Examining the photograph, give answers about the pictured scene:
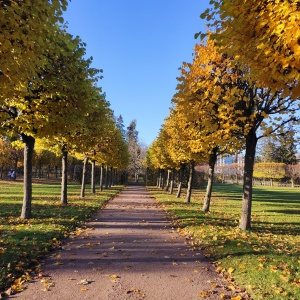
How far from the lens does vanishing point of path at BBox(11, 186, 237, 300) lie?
14.6ft

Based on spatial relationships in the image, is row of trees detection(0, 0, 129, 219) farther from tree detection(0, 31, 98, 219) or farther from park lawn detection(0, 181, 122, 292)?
park lawn detection(0, 181, 122, 292)

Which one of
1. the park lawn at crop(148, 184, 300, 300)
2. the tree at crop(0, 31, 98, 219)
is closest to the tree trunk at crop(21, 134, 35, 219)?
the tree at crop(0, 31, 98, 219)

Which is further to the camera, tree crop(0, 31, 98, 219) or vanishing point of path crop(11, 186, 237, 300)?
tree crop(0, 31, 98, 219)

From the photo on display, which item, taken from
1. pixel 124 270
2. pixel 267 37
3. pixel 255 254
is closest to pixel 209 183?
pixel 255 254

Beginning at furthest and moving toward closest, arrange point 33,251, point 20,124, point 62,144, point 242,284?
1. point 62,144
2. point 20,124
3. point 33,251
4. point 242,284

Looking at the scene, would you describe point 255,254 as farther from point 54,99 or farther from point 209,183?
point 209,183

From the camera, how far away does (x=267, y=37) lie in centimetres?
390

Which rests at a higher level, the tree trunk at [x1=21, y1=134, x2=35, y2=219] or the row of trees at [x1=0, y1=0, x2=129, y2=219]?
the row of trees at [x1=0, y1=0, x2=129, y2=219]

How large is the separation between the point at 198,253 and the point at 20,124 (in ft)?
20.3

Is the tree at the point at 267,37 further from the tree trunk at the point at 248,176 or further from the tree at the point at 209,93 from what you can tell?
the tree trunk at the point at 248,176

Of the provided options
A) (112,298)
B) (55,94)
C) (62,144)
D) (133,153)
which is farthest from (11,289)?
(133,153)

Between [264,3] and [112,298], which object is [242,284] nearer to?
[112,298]

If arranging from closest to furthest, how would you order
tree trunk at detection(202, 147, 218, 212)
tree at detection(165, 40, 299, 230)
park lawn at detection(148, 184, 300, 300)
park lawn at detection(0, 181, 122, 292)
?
park lawn at detection(148, 184, 300, 300)
park lawn at detection(0, 181, 122, 292)
tree at detection(165, 40, 299, 230)
tree trunk at detection(202, 147, 218, 212)

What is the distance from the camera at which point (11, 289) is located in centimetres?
440
